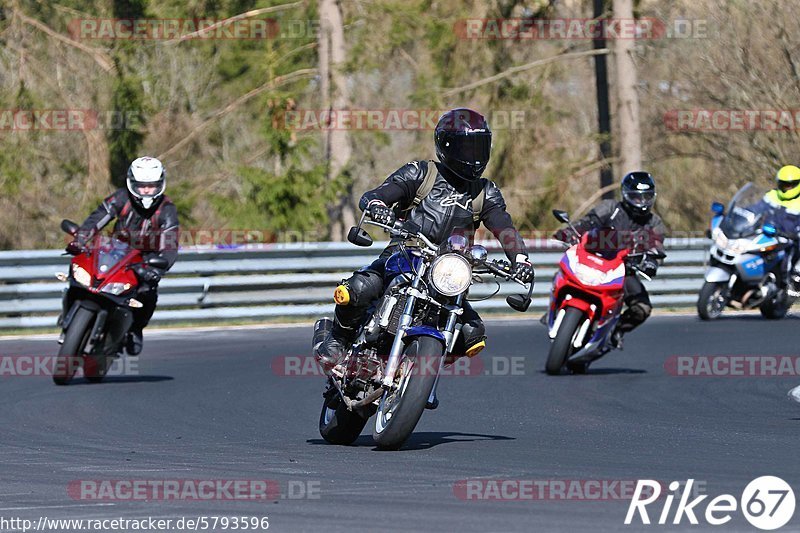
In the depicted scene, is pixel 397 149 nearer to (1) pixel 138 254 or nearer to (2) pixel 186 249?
(2) pixel 186 249

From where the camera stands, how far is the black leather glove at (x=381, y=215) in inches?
314

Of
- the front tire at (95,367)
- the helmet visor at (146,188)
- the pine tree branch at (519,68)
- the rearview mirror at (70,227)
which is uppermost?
the helmet visor at (146,188)

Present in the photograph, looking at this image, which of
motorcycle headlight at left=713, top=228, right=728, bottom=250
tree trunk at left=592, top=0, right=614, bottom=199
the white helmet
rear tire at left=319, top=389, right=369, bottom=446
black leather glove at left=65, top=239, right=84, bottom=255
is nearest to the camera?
rear tire at left=319, top=389, right=369, bottom=446

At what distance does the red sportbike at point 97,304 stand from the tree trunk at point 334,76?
1266 centimetres

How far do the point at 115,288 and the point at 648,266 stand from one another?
4.60 m

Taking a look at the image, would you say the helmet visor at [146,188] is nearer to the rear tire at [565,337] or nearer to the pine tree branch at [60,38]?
the rear tire at [565,337]

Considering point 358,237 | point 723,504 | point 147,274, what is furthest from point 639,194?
point 723,504

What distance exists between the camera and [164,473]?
292 inches

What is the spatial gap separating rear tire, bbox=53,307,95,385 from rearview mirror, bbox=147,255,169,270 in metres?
0.68

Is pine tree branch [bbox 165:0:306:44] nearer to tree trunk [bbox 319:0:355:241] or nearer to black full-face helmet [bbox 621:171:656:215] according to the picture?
tree trunk [bbox 319:0:355:241]

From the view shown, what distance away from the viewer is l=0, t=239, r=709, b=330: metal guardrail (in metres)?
17.8

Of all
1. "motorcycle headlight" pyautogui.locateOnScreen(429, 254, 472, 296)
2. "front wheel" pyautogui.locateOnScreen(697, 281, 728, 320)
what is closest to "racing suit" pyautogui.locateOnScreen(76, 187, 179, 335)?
"motorcycle headlight" pyautogui.locateOnScreen(429, 254, 472, 296)

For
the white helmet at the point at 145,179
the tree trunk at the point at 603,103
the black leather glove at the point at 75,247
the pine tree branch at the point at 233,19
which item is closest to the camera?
the black leather glove at the point at 75,247

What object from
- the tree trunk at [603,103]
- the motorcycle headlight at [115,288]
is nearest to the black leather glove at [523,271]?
the motorcycle headlight at [115,288]
